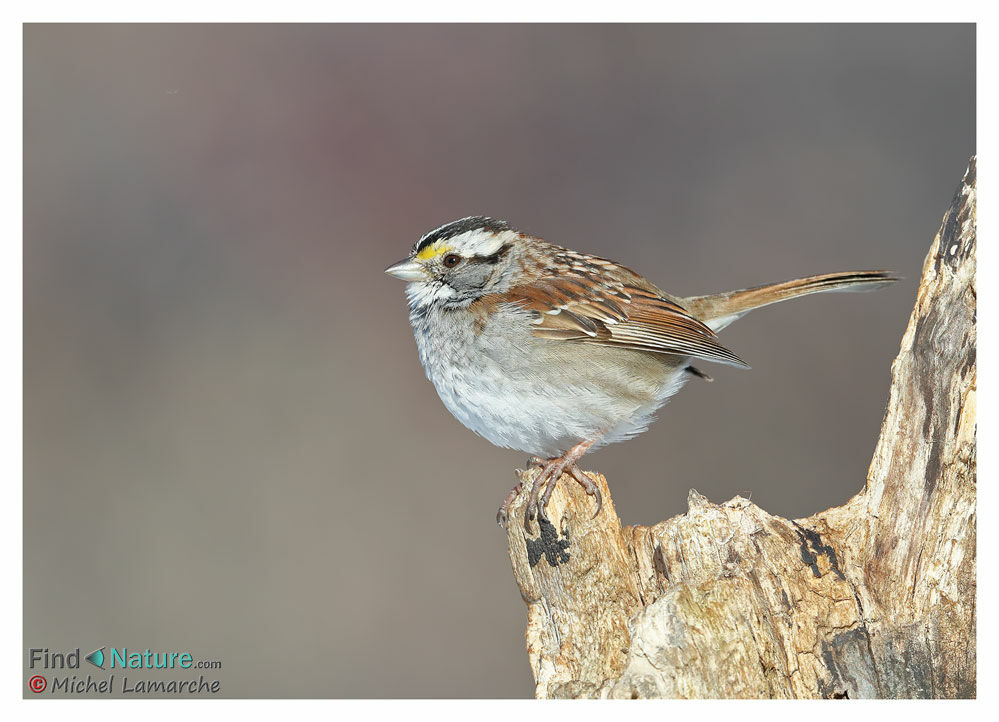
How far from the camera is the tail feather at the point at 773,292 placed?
4.00m

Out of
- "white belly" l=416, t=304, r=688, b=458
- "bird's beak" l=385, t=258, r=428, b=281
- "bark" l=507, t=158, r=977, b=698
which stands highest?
"bird's beak" l=385, t=258, r=428, b=281

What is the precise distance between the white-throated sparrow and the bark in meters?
0.30

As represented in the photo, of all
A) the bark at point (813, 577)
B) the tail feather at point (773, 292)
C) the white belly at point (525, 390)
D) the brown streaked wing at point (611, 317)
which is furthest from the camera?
the tail feather at point (773, 292)

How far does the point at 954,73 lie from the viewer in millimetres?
3926

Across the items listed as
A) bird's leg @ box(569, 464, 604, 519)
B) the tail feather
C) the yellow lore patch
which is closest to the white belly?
bird's leg @ box(569, 464, 604, 519)

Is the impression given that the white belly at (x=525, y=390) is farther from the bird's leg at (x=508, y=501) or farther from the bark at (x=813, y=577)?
the bark at (x=813, y=577)

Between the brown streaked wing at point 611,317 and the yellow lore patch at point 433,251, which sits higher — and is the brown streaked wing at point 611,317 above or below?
below

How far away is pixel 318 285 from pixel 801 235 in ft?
9.46

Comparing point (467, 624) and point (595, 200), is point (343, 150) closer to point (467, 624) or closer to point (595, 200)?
point (595, 200)

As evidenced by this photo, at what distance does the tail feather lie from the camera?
4.00 meters

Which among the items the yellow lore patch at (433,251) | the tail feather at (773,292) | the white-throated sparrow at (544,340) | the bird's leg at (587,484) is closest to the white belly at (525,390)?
the white-throated sparrow at (544,340)

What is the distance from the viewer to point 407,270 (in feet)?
12.4

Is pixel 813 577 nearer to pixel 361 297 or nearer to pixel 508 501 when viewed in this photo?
pixel 508 501

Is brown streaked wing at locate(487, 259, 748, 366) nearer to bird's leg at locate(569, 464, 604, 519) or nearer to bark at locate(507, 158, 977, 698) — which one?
bird's leg at locate(569, 464, 604, 519)
